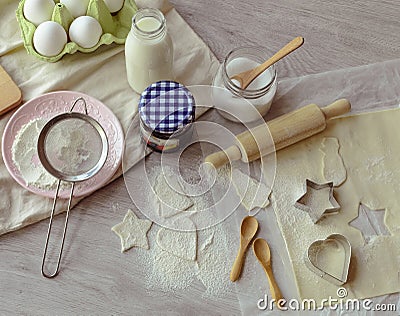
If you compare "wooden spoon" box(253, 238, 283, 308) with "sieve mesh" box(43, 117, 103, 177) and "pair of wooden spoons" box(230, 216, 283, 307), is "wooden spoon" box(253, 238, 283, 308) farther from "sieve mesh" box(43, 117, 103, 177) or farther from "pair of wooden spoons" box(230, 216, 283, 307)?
"sieve mesh" box(43, 117, 103, 177)

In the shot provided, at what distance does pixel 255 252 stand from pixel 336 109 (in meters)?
0.29

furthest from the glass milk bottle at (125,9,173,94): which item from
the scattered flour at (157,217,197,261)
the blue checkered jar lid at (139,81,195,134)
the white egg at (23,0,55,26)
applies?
the scattered flour at (157,217,197,261)

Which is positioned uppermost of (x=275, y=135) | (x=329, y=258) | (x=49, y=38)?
(x=49, y=38)

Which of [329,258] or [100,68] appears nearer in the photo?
[329,258]

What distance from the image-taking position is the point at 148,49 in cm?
99

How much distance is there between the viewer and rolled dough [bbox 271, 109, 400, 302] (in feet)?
3.13

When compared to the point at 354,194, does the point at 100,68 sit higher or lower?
higher

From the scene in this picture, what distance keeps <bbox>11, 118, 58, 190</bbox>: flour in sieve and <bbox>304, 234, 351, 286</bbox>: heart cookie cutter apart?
43 cm

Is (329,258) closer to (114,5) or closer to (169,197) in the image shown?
(169,197)

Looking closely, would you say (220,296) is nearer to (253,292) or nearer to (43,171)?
(253,292)

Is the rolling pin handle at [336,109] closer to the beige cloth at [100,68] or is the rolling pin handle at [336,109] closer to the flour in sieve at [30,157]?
the beige cloth at [100,68]

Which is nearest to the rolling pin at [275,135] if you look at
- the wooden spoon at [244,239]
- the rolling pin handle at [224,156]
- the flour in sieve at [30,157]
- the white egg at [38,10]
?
the rolling pin handle at [224,156]

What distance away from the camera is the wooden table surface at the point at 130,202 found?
0.93 m

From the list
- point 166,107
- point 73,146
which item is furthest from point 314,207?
point 73,146
